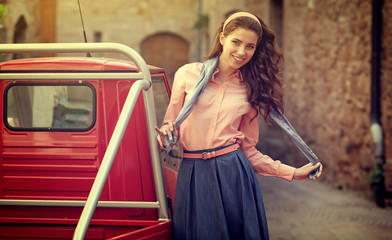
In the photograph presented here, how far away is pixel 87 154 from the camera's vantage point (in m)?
2.97

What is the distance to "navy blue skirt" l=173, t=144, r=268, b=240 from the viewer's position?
259 centimetres

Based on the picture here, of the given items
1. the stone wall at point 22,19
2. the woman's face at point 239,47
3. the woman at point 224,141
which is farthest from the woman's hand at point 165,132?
the stone wall at point 22,19

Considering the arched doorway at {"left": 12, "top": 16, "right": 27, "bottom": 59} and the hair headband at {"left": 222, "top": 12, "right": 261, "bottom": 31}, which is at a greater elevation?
the arched doorway at {"left": 12, "top": 16, "right": 27, "bottom": 59}

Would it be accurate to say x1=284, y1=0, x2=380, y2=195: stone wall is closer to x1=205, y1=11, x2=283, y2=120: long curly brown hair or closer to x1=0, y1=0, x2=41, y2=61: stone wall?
x1=0, y1=0, x2=41, y2=61: stone wall

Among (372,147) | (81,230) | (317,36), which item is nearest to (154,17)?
(317,36)

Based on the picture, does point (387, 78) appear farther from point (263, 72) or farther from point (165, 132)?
point (165, 132)

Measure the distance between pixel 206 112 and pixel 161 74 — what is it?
2.95 ft

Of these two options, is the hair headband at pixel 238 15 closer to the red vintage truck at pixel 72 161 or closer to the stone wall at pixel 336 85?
the red vintage truck at pixel 72 161

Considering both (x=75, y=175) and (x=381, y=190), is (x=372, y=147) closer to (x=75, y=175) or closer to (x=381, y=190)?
(x=381, y=190)

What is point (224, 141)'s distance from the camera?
265cm

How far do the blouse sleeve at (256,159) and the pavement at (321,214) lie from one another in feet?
8.75

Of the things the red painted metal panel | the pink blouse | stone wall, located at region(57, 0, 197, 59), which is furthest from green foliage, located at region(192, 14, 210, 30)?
the pink blouse

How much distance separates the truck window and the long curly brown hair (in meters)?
0.81

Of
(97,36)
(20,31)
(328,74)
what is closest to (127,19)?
(97,36)
